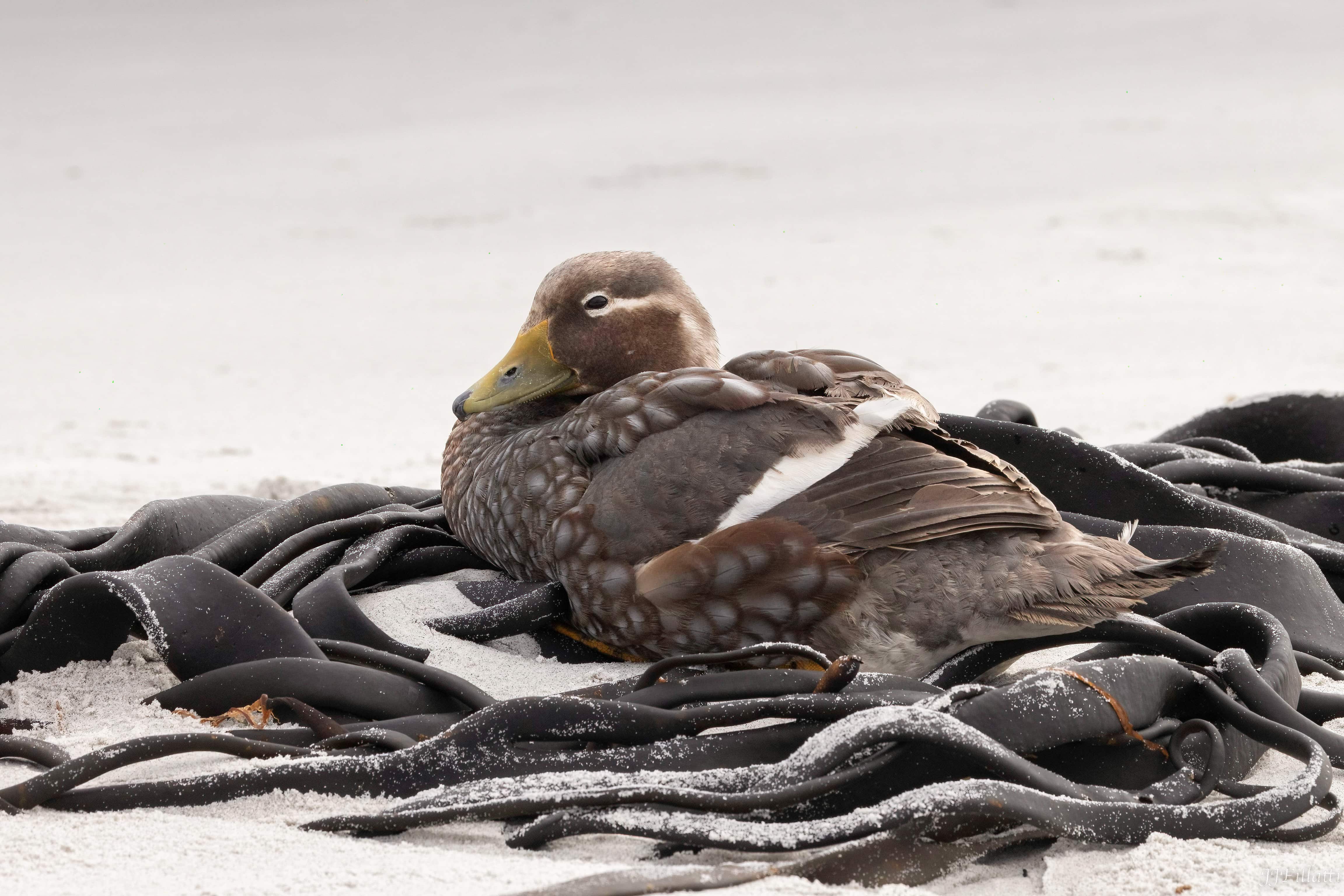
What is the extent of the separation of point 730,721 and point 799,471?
69 centimetres

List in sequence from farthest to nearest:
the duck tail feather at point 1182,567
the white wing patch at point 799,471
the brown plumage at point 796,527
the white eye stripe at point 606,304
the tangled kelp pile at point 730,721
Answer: the white eye stripe at point 606,304
the white wing patch at point 799,471
the brown plumage at point 796,527
the duck tail feather at point 1182,567
the tangled kelp pile at point 730,721

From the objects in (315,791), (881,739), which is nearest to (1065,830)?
(881,739)

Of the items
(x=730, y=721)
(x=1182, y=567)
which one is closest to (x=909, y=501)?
(x=1182, y=567)

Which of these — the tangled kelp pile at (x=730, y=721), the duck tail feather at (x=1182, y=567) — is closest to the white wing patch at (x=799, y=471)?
the tangled kelp pile at (x=730, y=721)

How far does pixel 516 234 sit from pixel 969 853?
30.7 feet

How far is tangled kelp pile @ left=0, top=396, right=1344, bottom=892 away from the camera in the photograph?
6.64 feet

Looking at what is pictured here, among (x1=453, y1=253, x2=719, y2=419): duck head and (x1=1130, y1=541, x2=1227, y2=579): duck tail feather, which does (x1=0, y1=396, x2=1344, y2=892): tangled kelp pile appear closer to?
(x1=1130, y1=541, x2=1227, y2=579): duck tail feather

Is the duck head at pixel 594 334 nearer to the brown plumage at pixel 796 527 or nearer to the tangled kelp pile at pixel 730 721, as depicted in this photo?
the brown plumage at pixel 796 527

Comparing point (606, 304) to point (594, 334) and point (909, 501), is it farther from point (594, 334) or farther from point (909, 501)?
point (909, 501)

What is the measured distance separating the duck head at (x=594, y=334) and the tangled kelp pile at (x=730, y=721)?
63cm

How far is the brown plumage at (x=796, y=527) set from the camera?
273 centimetres

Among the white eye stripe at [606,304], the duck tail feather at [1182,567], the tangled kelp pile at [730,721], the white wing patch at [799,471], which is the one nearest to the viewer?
the tangled kelp pile at [730,721]

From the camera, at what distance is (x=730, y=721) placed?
234 centimetres

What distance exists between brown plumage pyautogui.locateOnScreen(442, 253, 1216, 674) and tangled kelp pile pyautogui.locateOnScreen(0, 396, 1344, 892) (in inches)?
4.5
